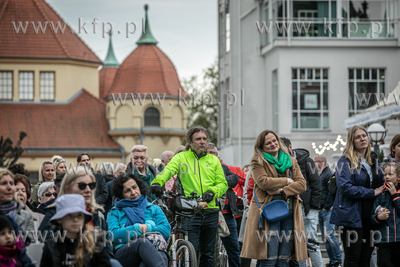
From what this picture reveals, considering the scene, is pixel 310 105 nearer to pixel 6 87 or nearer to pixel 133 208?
pixel 133 208

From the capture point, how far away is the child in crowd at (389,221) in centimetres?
862

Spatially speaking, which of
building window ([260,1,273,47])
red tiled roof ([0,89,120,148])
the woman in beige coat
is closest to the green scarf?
the woman in beige coat

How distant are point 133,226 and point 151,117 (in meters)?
54.0

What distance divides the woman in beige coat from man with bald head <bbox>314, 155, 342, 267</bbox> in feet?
14.2

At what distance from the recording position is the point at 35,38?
63625 millimetres

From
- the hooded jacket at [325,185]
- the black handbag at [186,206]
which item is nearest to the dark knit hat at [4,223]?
the black handbag at [186,206]

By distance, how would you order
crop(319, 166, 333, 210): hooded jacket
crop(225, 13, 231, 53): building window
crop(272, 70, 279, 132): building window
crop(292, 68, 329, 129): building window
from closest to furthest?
1. crop(319, 166, 333, 210): hooded jacket
2. crop(292, 68, 329, 129): building window
3. crop(272, 70, 279, 132): building window
4. crop(225, 13, 231, 53): building window

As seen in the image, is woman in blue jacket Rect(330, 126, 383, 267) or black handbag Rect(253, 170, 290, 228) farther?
woman in blue jacket Rect(330, 126, 383, 267)

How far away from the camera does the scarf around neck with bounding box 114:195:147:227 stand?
829 cm

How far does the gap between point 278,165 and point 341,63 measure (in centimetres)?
2687

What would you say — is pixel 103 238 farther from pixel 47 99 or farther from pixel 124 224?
pixel 47 99

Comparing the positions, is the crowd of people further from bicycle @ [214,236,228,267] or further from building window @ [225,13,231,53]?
building window @ [225,13,231,53]

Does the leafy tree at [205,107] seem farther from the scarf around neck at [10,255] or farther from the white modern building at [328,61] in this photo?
the scarf around neck at [10,255]

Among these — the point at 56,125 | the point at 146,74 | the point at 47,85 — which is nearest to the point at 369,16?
the point at 146,74
